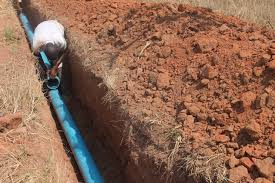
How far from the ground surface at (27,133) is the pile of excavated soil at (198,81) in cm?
86

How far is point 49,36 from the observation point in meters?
6.10

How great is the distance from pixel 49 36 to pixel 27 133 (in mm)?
1806

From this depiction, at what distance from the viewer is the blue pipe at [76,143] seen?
14.4ft

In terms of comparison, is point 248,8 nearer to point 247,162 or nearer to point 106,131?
point 106,131

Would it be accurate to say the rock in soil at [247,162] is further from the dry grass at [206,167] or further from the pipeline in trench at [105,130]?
the pipeline in trench at [105,130]

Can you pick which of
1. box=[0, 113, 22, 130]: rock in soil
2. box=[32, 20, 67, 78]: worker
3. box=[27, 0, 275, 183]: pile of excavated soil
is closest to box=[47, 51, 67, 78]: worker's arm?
box=[32, 20, 67, 78]: worker

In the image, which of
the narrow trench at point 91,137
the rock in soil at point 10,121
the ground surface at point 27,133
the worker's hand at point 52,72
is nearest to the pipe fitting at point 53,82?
the worker's hand at point 52,72

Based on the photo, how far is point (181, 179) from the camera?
338 cm

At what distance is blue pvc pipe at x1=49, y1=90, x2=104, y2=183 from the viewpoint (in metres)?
4.40

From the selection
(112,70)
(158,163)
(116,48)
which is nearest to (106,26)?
(116,48)

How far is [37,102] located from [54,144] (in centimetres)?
69

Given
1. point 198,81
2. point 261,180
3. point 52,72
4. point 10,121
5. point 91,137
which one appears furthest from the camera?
point 52,72

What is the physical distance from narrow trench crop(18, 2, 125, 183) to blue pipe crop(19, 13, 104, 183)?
211 mm

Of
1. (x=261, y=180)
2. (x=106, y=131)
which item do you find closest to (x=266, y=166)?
(x=261, y=180)
